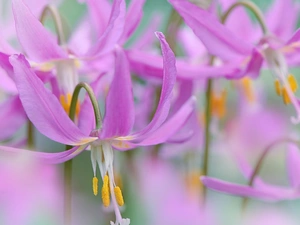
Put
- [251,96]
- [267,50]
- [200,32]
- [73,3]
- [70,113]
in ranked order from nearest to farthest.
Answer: [70,113]
[200,32]
[267,50]
[251,96]
[73,3]

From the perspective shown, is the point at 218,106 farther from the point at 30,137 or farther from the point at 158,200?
the point at 30,137

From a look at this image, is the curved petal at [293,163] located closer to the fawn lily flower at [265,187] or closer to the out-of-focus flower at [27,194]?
the fawn lily flower at [265,187]

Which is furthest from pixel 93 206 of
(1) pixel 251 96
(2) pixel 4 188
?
(1) pixel 251 96

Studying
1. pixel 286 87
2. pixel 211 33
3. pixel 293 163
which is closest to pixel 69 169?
pixel 211 33

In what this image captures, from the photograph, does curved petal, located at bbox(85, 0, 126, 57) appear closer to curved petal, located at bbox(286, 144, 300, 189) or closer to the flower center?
the flower center

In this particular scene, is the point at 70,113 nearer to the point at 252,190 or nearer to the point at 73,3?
the point at 252,190

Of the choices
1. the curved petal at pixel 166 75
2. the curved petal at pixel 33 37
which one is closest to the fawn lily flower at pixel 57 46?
the curved petal at pixel 33 37
